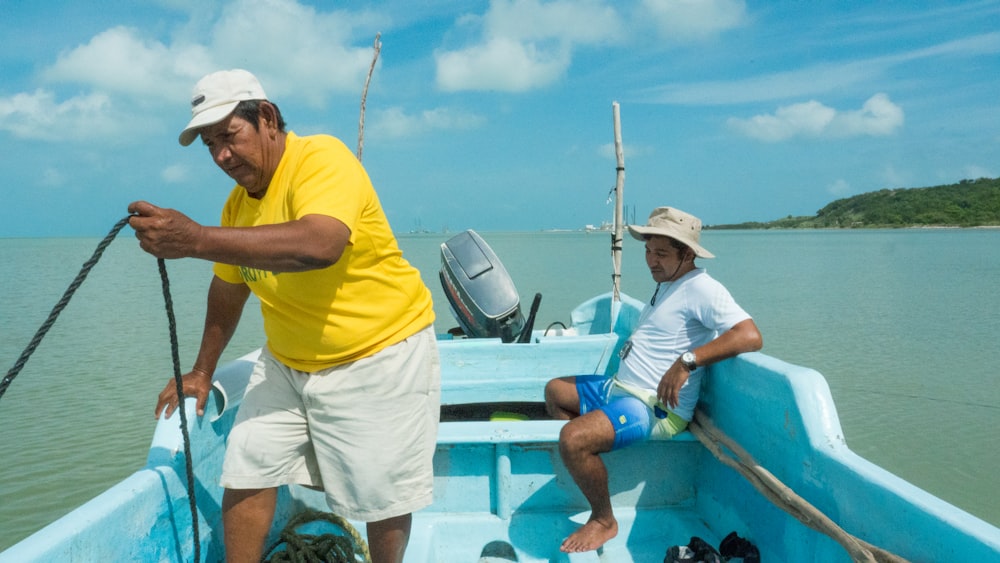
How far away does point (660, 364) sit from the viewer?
9.82ft

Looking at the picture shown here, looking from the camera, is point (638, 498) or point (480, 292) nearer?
point (638, 498)

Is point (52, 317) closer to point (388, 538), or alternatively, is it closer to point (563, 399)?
point (388, 538)

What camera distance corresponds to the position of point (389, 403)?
2.03 m

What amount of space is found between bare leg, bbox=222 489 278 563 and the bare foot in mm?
1235

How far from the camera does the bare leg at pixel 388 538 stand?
2.09 metres

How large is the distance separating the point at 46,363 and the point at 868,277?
23428 mm

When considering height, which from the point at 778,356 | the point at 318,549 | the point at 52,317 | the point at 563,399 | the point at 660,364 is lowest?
the point at 778,356

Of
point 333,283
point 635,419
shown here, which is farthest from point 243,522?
point 635,419

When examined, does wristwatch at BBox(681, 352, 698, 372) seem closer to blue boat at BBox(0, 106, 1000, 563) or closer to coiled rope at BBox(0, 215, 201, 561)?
blue boat at BBox(0, 106, 1000, 563)

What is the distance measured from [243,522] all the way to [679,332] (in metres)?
1.89

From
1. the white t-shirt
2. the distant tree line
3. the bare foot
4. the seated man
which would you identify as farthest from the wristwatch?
the distant tree line

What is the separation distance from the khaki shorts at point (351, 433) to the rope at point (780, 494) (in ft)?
3.78

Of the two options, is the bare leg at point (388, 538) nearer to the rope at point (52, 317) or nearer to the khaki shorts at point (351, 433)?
the khaki shorts at point (351, 433)

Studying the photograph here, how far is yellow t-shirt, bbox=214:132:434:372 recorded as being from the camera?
1837mm
